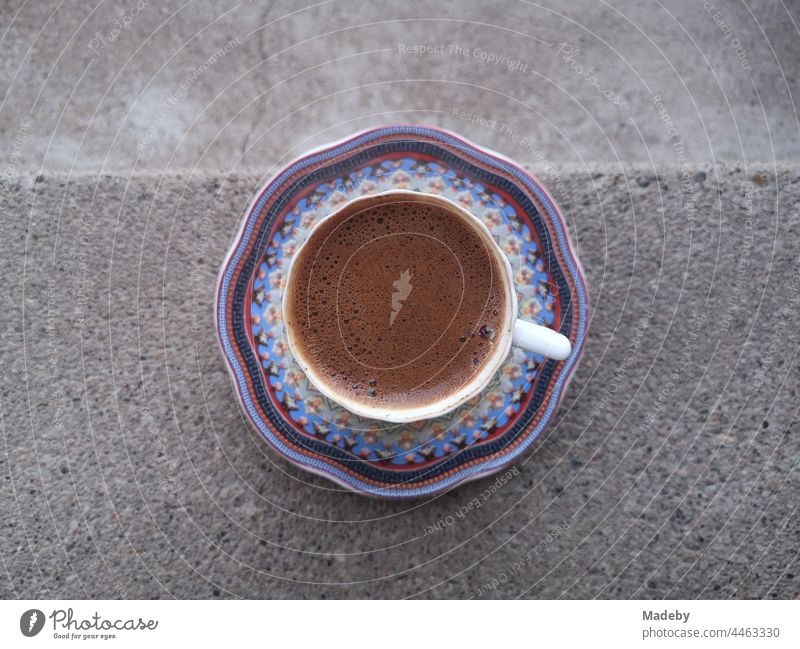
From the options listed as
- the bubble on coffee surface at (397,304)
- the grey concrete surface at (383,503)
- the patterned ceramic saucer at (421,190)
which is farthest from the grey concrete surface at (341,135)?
the bubble on coffee surface at (397,304)

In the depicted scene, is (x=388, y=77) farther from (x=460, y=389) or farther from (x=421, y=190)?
(x=460, y=389)

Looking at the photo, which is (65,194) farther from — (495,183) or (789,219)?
(789,219)

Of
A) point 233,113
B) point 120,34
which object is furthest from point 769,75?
point 120,34

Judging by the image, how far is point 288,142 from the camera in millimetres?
1021

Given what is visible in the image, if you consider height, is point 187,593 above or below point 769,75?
below

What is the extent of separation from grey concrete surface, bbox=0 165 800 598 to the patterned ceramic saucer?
0.62ft

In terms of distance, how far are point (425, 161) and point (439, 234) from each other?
0.11 m

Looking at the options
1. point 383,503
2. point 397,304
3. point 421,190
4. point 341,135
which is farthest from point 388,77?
point 383,503

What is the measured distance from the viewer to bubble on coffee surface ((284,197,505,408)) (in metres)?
0.75

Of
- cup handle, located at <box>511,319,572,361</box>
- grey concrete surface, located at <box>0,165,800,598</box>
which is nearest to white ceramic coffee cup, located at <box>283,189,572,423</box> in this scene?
cup handle, located at <box>511,319,572,361</box>

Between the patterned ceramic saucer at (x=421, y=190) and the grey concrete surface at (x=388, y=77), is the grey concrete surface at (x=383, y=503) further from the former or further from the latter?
the patterned ceramic saucer at (x=421, y=190)

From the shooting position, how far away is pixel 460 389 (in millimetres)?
763

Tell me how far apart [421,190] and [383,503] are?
47cm

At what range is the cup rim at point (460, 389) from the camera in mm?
704
